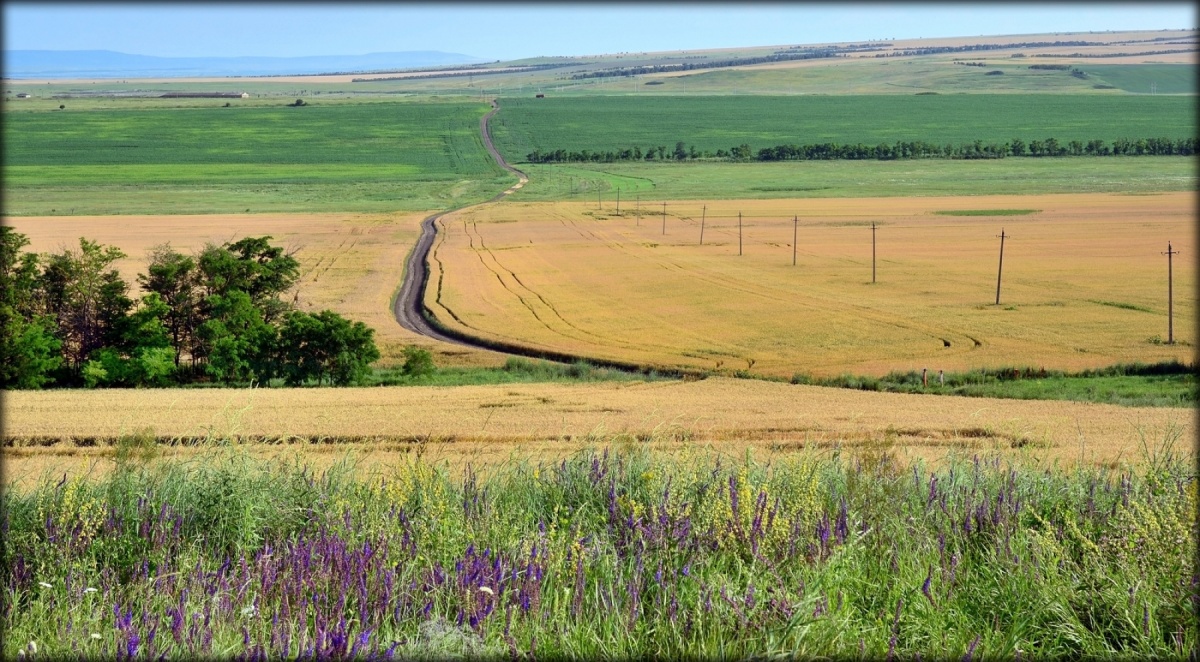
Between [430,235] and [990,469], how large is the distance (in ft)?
243

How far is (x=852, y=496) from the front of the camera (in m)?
7.31

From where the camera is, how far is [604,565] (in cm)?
612

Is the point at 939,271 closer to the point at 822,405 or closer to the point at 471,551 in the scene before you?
the point at 822,405

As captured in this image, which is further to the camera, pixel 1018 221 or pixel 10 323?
pixel 1018 221

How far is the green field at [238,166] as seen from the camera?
10488cm

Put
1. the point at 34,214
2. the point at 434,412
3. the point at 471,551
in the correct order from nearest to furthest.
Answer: the point at 471,551, the point at 434,412, the point at 34,214

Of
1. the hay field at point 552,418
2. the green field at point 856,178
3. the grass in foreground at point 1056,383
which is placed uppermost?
the green field at point 856,178

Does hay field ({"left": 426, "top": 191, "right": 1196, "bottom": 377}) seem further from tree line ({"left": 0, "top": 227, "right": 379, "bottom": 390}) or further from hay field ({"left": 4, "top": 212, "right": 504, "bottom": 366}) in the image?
tree line ({"left": 0, "top": 227, "right": 379, "bottom": 390})

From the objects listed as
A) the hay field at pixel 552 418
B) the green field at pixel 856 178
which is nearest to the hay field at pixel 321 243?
the hay field at pixel 552 418

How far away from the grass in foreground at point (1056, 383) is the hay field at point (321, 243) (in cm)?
1378

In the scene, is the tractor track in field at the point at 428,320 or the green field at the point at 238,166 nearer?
the tractor track in field at the point at 428,320

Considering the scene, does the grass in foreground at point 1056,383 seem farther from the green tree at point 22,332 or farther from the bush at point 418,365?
the green tree at point 22,332

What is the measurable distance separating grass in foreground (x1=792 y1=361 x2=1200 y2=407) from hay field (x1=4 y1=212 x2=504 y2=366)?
45.2 ft

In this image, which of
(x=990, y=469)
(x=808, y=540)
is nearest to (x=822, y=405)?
(x=990, y=469)
